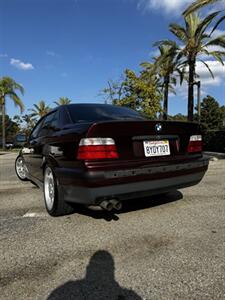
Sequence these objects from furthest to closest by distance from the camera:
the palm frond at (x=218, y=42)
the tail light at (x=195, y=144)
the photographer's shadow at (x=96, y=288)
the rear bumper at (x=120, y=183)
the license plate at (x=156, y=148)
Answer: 1. the palm frond at (x=218, y=42)
2. the tail light at (x=195, y=144)
3. the license plate at (x=156, y=148)
4. the rear bumper at (x=120, y=183)
5. the photographer's shadow at (x=96, y=288)

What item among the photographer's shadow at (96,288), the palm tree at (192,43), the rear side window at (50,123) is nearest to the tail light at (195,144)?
the rear side window at (50,123)

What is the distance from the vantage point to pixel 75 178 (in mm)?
3467

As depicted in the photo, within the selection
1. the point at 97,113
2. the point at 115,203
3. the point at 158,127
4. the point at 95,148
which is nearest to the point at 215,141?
the point at 97,113

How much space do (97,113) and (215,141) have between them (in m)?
17.5

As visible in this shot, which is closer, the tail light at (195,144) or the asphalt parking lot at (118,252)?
the asphalt parking lot at (118,252)

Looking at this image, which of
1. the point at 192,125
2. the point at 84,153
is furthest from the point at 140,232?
the point at 192,125

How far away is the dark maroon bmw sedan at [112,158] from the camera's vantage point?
3367mm

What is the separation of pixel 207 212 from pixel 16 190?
148 inches

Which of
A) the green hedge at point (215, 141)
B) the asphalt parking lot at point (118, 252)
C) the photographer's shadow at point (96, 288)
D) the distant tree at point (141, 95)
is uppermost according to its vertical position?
the distant tree at point (141, 95)

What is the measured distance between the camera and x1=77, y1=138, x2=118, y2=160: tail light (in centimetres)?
335

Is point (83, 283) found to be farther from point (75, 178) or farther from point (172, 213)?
point (172, 213)

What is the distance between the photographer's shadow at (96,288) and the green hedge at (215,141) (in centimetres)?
1811

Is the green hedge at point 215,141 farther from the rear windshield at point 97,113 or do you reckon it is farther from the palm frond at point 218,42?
the rear windshield at point 97,113

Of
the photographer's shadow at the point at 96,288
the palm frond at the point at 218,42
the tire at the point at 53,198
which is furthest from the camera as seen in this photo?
the palm frond at the point at 218,42
